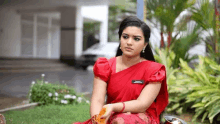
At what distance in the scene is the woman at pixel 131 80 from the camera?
1.94 meters

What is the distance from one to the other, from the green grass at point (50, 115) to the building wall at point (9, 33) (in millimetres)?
13868

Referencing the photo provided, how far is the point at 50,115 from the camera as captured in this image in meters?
3.79

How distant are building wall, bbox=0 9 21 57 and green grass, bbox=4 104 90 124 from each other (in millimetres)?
13868

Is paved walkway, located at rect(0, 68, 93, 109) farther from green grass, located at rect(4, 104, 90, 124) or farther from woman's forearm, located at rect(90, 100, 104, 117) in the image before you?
woman's forearm, located at rect(90, 100, 104, 117)

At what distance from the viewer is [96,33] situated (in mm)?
24250

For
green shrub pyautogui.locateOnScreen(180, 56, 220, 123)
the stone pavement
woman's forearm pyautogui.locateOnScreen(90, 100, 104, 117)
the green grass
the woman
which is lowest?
the stone pavement

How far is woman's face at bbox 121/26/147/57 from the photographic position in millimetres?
1998

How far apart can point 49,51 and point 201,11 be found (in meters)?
18.4

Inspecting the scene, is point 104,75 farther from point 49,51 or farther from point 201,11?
point 49,51

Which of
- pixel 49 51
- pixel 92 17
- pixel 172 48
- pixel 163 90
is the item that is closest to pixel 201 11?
pixel 172 48

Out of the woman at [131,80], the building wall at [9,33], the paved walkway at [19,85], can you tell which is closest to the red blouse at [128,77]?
the woman at [131,80]

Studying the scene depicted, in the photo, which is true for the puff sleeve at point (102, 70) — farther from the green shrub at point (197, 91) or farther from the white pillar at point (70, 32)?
the white pillar at point (70, 32)

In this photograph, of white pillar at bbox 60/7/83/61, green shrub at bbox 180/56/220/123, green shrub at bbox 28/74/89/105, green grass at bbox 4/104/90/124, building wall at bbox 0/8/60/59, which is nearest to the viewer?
green grass at bbox 4/104/90/124

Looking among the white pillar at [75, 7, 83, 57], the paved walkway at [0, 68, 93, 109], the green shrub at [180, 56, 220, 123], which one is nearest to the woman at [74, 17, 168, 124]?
the green shrub at [180, 56, 220, 123]
